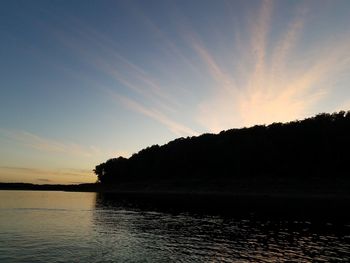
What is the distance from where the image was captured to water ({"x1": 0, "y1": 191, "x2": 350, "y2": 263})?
113 feet

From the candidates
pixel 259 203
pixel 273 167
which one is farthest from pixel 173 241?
pixel 273 167

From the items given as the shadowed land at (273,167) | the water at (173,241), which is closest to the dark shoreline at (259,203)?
the shadowed land at (273,167)

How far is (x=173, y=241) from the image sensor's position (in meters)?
42.8

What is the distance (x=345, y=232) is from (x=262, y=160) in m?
103

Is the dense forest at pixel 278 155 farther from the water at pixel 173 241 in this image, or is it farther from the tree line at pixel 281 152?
the water at pixel 173 241

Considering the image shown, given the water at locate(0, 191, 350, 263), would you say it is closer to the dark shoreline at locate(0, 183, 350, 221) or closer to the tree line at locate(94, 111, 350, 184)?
the dark shoreline at locate(0, 183, 350, 221)

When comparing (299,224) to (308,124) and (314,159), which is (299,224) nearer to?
(314,159)

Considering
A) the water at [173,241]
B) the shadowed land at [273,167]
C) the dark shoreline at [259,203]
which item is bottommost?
the water at [173,241]

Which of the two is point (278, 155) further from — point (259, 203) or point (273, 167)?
point (259, 203)

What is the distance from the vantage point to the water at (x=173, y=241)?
3434 centimetres

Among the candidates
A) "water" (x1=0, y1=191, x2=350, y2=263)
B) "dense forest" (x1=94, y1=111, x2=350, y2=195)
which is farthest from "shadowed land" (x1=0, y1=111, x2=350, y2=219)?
"water" (x1=0, y1=191, x2=350, y2=263)

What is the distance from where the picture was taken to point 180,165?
648ft

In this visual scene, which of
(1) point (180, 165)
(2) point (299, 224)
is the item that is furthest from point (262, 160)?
(2) point (299, 224)

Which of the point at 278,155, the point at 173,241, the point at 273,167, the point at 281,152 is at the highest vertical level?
the point at 281,152
